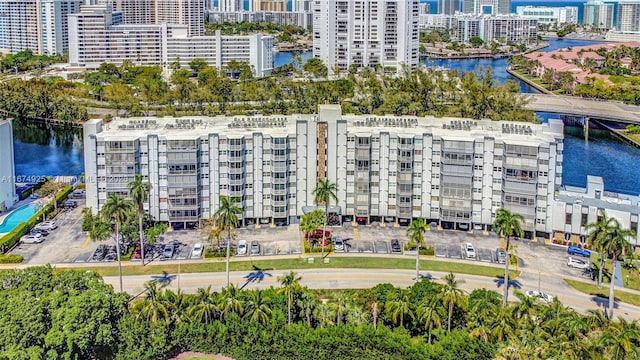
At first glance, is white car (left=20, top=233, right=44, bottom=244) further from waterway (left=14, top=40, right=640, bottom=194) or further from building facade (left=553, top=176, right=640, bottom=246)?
building facade (left=553, top=176, right=640, bottom=246)

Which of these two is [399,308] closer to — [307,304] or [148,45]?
[307,304]

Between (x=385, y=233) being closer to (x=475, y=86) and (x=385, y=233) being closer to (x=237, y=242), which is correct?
(x=237, y=242)

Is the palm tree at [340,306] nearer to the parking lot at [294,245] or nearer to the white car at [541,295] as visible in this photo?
the parking lot at [294,245]

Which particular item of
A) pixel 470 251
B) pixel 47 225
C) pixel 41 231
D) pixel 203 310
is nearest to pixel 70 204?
pixel 47 225

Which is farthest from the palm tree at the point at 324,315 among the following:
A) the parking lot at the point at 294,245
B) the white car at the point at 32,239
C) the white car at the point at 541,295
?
the white car at the point at 32,239

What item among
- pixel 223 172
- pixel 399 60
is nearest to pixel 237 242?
pixel 223 172
